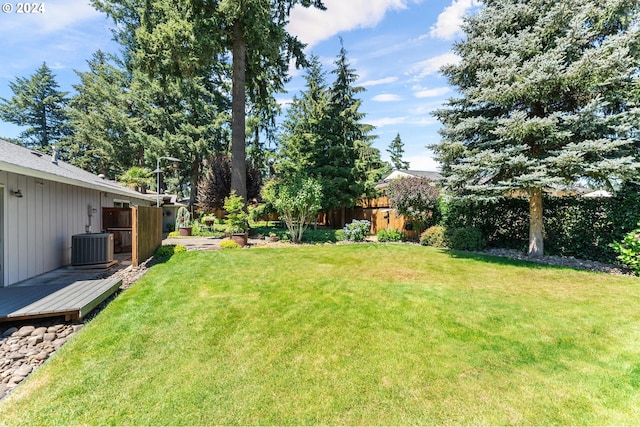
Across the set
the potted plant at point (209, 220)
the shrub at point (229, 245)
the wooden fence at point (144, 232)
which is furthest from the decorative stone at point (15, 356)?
the potted plant at point (209, 220)

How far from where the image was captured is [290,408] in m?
2.46

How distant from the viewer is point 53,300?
4227mm

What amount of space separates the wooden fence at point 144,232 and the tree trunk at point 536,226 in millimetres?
10702

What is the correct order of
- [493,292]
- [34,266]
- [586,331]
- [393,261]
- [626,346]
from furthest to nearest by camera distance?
[393,261], [34,266], [493,292], [586,331], [626,346]

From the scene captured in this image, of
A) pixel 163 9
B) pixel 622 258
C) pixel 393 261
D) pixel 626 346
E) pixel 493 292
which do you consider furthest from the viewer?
pixel 163 9

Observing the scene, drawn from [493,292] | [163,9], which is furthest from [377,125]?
[493,292]

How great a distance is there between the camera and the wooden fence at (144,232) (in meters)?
6.76

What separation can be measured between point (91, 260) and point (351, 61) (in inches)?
722

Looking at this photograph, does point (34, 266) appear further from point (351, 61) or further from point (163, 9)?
point (351, 61)

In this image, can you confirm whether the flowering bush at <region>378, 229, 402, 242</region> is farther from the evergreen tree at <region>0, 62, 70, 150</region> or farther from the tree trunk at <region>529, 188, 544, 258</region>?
the evergreen tree at <region>0, 62, 70, 150</region>

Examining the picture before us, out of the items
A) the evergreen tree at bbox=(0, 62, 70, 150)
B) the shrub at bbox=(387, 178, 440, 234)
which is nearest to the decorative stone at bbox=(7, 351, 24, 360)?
the shrub at bbox=(387, 178, 440, 234)

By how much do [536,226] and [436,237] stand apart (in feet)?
10.6

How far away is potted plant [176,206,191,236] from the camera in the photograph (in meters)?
15.5

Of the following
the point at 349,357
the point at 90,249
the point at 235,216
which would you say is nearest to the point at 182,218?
the point at 235,216
